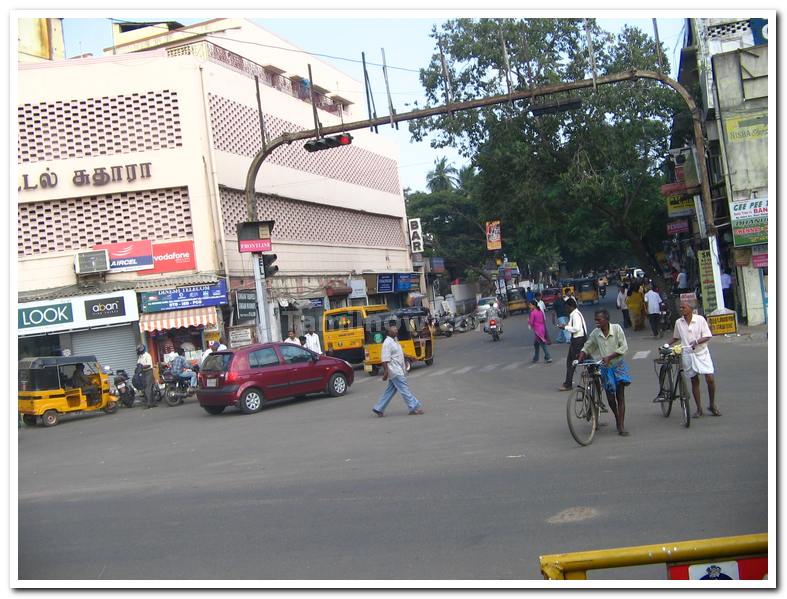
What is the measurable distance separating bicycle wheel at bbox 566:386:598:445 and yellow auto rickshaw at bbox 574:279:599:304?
43.8m

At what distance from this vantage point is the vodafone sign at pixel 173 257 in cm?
2717

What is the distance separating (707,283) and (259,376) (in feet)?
46.4

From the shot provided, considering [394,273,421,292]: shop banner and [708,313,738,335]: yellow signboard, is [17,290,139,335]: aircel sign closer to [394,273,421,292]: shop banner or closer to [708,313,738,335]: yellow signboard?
[708,313,738,335]: yellow signboard

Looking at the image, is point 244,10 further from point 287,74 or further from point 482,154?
point 287,74

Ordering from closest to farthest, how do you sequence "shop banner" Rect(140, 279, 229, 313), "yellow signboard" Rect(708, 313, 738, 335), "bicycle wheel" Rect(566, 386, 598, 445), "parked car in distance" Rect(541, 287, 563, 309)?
"bicycle wheel" Rect(566, 386, 598, 445) < "yellow signboard" Rect(708, 313, 738, 335) < "shop banner" Rect(140, 279, 229, 313) < "parked car in distance" Rect(541, 287, 563, 309)

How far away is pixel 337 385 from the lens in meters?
19.2

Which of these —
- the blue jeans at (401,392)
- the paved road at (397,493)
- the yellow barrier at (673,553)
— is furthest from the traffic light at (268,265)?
the yellow barrier at (673,553)

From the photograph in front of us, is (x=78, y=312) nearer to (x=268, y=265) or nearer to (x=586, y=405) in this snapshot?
(x=268, y=265)

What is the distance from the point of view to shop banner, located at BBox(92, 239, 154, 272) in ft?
88.7

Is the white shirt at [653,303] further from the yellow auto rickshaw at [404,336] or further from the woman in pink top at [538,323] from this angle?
the yellow auto rickshaw at [404,336]

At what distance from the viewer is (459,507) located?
24.1ft

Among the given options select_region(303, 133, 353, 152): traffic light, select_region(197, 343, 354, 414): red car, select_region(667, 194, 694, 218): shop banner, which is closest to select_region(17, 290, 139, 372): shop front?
select_region(197, 343, 354, 414): red car

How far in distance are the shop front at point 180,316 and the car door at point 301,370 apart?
27.7 feet

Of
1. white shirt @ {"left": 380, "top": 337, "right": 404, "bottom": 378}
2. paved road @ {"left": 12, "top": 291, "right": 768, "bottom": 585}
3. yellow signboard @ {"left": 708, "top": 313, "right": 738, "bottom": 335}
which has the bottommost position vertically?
paved road @ {"left": 12, "top": 291, "right": 768, "bottom": 585}
